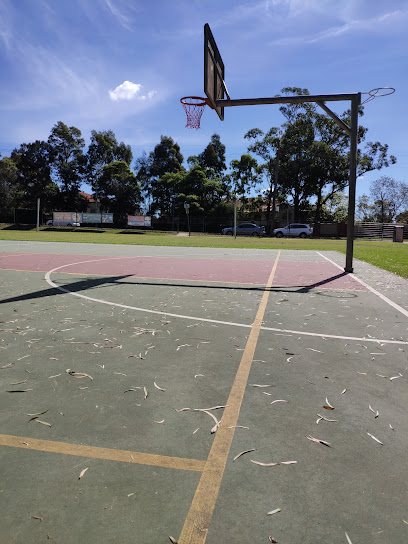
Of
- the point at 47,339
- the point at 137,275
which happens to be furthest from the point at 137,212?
the point at 47,339

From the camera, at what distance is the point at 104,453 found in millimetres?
2305

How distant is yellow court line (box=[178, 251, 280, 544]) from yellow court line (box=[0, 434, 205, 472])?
3.7 inches

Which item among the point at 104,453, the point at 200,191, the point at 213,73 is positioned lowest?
the point at 104,453

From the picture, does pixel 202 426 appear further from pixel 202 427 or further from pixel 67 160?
pixel 67 160

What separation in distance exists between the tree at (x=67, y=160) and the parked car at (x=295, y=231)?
3872 centimetres

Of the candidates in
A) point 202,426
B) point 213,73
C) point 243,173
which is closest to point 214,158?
point 243,173

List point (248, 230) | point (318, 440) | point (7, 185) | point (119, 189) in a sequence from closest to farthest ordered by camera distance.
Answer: point (318, 440), point (248, 230), point (119, 189), point (7, 185)

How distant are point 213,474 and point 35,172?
73.4m

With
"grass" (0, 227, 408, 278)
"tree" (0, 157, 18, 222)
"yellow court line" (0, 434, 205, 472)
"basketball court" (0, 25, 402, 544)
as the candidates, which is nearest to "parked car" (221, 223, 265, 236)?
"grass" (0, 227, 408, 278)

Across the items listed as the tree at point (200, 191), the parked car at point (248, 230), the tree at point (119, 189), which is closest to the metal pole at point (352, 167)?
the parked car at point (248, 230)

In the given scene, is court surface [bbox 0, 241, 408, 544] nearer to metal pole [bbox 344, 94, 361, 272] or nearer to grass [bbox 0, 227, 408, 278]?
metal pole [bbox 344, 94, 361, 272]

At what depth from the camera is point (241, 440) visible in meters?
2.47

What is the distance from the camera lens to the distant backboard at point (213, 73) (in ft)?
34.2

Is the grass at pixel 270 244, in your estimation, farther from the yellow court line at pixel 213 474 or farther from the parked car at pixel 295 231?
the parked car at pixel 295 231
